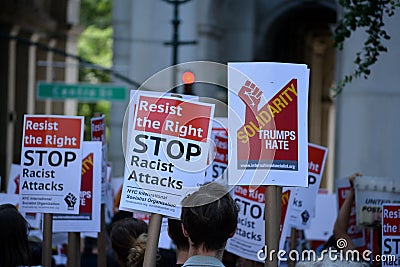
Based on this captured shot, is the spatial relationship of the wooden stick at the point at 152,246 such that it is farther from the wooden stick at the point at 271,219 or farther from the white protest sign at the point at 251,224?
the white protest sign at the point at 251,224

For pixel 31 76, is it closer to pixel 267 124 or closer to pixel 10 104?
pixel 10 104

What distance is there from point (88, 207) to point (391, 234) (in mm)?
2293

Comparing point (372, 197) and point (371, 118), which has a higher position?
point (371, 118)

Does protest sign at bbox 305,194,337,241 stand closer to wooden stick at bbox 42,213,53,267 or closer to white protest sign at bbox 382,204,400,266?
white protest sign at bbox 382,204,400,266

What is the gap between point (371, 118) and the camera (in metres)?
14.3

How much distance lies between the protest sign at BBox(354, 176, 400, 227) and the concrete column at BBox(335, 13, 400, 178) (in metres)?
5.25

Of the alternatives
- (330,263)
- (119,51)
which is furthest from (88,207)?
(119,51)

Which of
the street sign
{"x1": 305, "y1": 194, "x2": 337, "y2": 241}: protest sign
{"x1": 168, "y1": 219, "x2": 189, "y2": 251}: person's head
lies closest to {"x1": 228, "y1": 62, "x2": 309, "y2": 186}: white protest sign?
{"x1": 168, "y1": 219, "x2": 189, "y2": 251}: person's head

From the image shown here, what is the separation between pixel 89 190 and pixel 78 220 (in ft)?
0.80

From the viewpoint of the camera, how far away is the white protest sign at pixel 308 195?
27.9ft

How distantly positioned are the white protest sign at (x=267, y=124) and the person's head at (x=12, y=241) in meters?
1.31

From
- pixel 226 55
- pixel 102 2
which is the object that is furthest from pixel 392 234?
pixel 102 2

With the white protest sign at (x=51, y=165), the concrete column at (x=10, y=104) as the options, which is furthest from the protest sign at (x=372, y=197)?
the concrete column at (x=10, y=104)

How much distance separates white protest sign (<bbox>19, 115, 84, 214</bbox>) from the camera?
23.2ft
